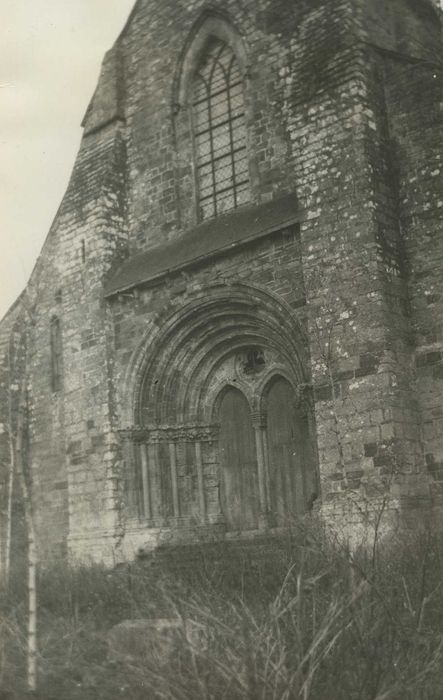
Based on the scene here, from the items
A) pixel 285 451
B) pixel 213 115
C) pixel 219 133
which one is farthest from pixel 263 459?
pixel 213 115

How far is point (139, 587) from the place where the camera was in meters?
9.75

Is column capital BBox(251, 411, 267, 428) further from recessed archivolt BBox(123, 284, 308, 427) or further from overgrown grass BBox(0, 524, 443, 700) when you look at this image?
overgrown grass BBox(0, 524, 443, 700)

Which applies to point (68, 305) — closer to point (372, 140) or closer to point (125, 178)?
point (125, 178)

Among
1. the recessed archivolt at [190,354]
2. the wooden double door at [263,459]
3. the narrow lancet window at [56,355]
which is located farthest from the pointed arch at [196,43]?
the wooden double door at [263,459]

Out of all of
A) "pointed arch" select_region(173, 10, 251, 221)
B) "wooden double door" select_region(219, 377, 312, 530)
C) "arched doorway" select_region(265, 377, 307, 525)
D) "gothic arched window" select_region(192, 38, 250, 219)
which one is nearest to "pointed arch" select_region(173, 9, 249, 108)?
"pointed arch" select_region(173, 10, 251, 221)

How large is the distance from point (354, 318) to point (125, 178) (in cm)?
589

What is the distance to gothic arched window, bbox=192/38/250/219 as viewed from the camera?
13.8 meters

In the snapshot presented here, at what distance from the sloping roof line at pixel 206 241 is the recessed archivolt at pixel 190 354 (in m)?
0.62

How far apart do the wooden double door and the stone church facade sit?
35 millimetres

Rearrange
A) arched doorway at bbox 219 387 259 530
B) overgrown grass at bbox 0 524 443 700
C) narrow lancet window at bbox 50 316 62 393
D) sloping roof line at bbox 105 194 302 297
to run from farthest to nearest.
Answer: narrow lancet window at bbox 50 316 62 393
arched doorway at bbox 219 387 259 530
sloping roof line at bbox 105 194 302 297
overgrown grass at bbox 0 524 443 700

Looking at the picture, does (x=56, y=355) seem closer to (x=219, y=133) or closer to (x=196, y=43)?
(x=219, y=133)

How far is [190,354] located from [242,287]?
1760 millimetres

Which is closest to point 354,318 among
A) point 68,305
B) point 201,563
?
point 201,563

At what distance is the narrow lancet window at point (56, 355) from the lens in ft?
50.3
